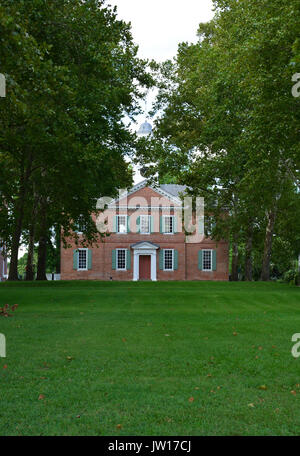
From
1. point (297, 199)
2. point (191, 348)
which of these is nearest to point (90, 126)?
point (191, 348)

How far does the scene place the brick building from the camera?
47.6 meters

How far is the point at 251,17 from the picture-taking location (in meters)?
24.3

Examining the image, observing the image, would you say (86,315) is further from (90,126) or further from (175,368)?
(90,126)

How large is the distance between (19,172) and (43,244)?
5.79m

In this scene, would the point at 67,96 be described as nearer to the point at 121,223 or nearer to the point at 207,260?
the point at 121,223

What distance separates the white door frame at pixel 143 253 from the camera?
47531 mm

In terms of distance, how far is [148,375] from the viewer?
22.4 ft

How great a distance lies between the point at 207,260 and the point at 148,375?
41626mm

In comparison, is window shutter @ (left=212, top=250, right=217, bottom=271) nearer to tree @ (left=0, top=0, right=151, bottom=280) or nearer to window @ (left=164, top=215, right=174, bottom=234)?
window @ (left=164, top=215, right=174, bottom=234)
